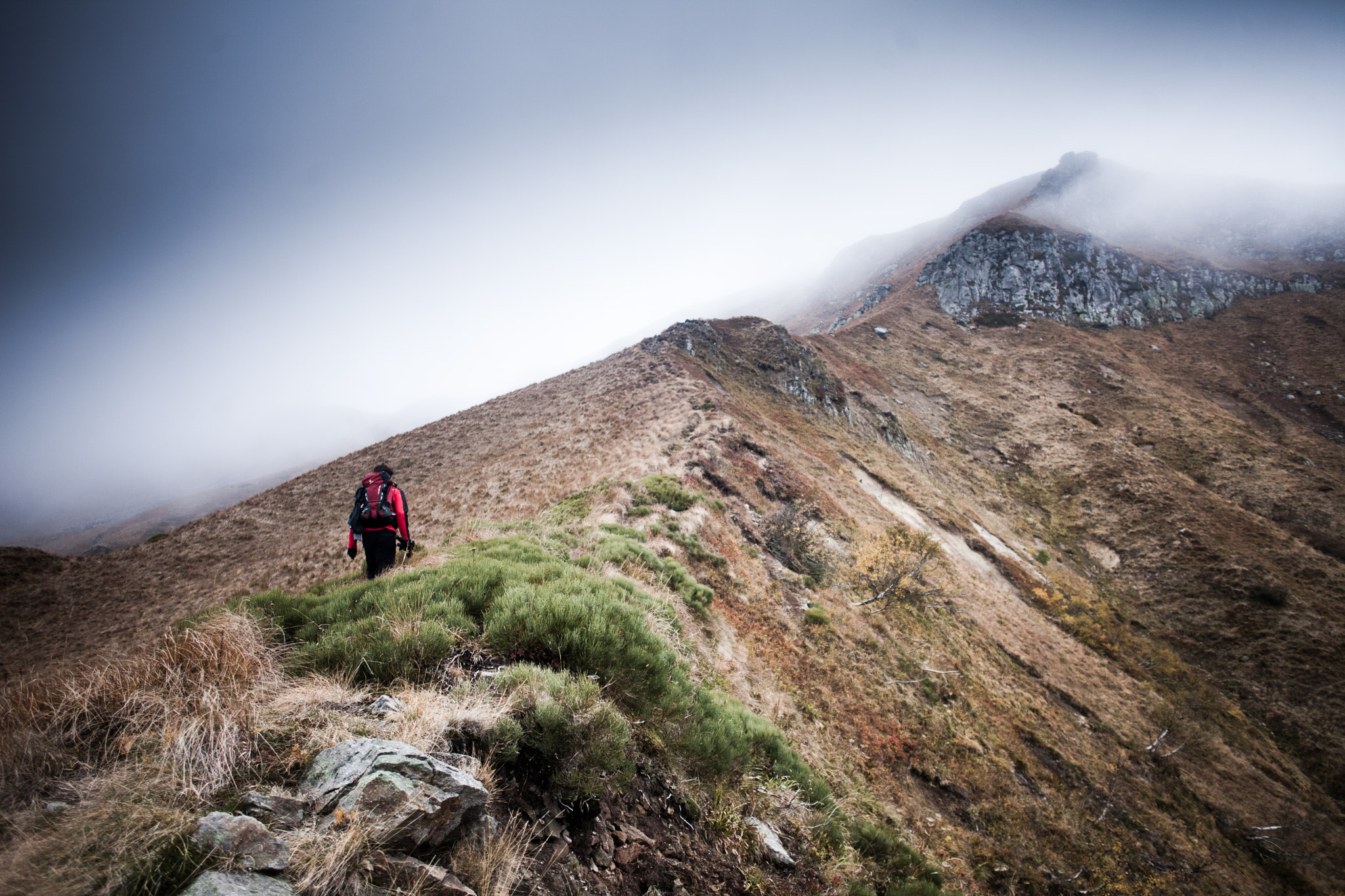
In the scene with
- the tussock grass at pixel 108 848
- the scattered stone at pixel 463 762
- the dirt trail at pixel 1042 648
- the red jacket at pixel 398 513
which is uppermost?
the red jacket at pixel 398 513

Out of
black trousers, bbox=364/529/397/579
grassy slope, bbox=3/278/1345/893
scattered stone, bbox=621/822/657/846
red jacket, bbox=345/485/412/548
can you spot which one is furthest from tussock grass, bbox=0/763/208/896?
grassy slope, bbox=3/278/1345/893

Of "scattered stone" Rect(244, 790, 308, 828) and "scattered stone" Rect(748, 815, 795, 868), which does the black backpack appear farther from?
"scattered stone" Rect(748, 815, 795, 868)

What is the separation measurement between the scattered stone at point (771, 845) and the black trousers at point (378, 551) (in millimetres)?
6986

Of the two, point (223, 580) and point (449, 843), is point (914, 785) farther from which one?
point (223, 580)

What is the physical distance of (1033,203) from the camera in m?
88.7

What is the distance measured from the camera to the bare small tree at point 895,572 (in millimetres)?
14188

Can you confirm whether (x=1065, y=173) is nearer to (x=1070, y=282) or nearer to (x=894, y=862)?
(x=1070, y=282)

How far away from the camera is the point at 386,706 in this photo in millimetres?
3307

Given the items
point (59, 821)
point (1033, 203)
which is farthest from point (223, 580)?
point (1033, 203)

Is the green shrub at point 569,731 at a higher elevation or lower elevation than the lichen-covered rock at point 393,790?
lower

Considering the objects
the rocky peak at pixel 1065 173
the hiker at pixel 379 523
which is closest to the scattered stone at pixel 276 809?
the hiker at pixel 379 523

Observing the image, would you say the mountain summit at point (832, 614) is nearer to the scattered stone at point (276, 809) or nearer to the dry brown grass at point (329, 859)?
the scattered stone at point (276, 809)

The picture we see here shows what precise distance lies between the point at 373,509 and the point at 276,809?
20.9ft

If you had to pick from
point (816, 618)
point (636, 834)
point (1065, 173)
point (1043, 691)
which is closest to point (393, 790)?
point (636, 834)
